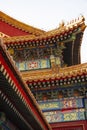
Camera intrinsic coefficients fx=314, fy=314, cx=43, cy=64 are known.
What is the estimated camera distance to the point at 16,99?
25.6 ft

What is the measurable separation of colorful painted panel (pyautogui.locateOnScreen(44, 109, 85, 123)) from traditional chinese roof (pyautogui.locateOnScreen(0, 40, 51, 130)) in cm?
428

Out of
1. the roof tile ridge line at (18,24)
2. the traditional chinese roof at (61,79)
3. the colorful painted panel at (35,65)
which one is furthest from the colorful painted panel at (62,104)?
the roof tile ridge line at (18,24)

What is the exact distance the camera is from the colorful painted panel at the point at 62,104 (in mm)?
15133

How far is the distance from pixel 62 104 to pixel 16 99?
25.3 feet

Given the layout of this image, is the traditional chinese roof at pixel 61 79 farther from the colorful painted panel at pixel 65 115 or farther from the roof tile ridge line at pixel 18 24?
the roof tile ridge line at pixel 18 24

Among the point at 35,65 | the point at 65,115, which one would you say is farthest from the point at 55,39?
the point at 65,115

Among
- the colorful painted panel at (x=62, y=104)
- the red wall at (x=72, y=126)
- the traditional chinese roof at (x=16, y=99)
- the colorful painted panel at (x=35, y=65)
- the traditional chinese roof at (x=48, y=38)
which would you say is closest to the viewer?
the traditional chinese roof at (x=16, y=99)

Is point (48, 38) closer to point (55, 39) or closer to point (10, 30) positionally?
point (55, 39)

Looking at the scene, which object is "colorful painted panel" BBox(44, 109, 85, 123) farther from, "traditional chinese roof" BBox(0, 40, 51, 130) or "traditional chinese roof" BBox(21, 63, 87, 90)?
"traditional chinese roof" BBox(0, 40, 51, 130)

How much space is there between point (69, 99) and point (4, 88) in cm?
835

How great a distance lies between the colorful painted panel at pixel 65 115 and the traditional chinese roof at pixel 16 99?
14.0ft

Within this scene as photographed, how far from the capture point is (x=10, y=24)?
20875 mm

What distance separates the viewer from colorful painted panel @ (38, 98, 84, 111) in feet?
49.6

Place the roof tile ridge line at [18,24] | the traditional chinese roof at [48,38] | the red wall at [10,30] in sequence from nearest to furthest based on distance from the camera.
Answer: the traditional chinese roof at [48,38] < the roof tile ridge line at [18,24] < the red wall at [10,30]
